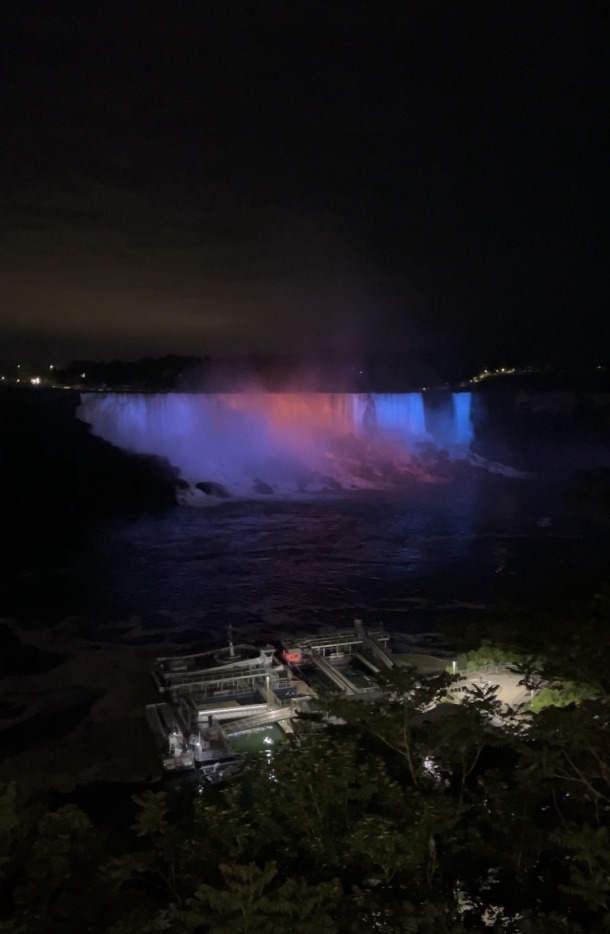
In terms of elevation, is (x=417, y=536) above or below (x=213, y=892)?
below

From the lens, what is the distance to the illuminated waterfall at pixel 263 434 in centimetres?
2928

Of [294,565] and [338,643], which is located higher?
[338,643]

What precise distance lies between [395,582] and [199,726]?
775cm

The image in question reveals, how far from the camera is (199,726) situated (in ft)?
24.9

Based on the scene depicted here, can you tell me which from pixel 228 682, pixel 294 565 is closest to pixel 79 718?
pixel 228 682

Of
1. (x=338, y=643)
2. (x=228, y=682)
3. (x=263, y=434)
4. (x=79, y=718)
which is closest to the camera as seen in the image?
(x=79, y=718)

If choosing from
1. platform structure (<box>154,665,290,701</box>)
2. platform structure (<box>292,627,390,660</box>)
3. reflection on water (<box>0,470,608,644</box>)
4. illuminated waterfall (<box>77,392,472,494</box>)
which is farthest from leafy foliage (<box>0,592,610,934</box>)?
illuminated waterfall (<box>77,392,472,494</box>)

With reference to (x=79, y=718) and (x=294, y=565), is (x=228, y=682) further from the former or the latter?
(x=294, y=565)

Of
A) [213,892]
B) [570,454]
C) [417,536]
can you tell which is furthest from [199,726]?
[570,454]

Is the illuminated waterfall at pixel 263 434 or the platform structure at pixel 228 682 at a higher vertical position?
the illuminated waterfall at pixel 263 434

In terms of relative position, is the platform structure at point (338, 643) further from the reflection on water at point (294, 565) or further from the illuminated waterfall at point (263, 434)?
the illuminated waterfall at point (263, 434)

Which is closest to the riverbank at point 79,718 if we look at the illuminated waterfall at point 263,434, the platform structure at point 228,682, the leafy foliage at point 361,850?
the platform structure at point 228,682

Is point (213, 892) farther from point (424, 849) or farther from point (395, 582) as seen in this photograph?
point (395, 582)

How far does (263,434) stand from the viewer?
31797mm
